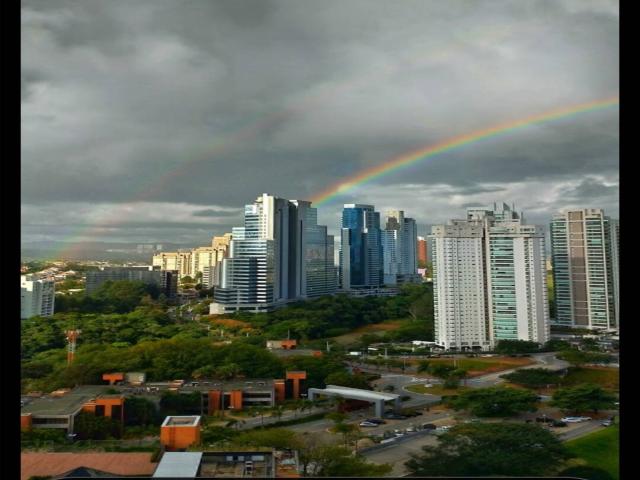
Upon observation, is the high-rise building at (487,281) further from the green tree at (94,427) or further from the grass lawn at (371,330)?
the green tree at (94,427)

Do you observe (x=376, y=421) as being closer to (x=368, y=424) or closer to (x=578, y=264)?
(x=368, y=424)

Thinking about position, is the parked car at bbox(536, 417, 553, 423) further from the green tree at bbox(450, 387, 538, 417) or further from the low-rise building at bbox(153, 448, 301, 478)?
the low-rise building at bbox(153, 448, 301, 478)

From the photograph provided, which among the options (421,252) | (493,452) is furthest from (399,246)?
(493,452)

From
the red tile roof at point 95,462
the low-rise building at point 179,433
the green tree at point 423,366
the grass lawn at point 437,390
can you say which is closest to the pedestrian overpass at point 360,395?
the grass lawn at point 437,390

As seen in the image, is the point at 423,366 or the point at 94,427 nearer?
the point at 94,427

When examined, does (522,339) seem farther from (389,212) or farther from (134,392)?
(134,392)

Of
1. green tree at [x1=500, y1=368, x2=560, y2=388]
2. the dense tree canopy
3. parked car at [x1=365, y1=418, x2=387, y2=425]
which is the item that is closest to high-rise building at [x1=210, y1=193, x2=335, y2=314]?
the dense tree canopy

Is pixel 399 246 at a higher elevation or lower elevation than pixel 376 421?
higher
